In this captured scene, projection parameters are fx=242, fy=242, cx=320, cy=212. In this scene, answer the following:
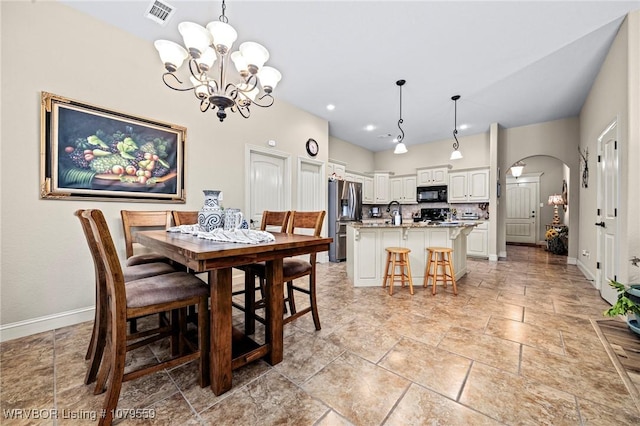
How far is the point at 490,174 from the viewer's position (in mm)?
5480

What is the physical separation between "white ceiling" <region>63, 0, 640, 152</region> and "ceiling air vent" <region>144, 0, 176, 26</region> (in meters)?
0.05

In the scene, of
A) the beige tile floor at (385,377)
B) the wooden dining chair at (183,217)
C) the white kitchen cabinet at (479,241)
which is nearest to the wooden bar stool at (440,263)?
the beige tile floor at (385,377)

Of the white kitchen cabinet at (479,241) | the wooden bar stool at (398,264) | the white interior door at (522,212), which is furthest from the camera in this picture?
the white interior door at (522,212)

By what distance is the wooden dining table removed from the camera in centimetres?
122

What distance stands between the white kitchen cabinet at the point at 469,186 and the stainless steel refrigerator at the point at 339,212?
268 cm

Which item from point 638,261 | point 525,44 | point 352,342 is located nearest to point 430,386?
point 352,342

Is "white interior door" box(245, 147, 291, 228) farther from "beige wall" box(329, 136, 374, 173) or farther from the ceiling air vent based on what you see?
"beige wall" box(329, 136, 374, 173)

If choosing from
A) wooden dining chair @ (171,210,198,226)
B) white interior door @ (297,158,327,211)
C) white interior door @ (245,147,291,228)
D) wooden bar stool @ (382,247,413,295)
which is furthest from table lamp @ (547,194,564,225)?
wooden dining chair @ (171,210,198,226)

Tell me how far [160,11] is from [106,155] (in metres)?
1.53

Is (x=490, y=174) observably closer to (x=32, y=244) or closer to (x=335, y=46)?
(x=335, y=46)

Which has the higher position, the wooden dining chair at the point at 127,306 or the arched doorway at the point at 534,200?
the arched doorway at the point at 534,200

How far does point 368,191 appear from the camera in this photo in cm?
696

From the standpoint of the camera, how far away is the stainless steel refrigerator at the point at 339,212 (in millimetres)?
5223

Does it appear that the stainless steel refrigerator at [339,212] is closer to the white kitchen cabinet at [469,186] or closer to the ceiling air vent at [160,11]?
the white kitchen cabinet at [469,186]
